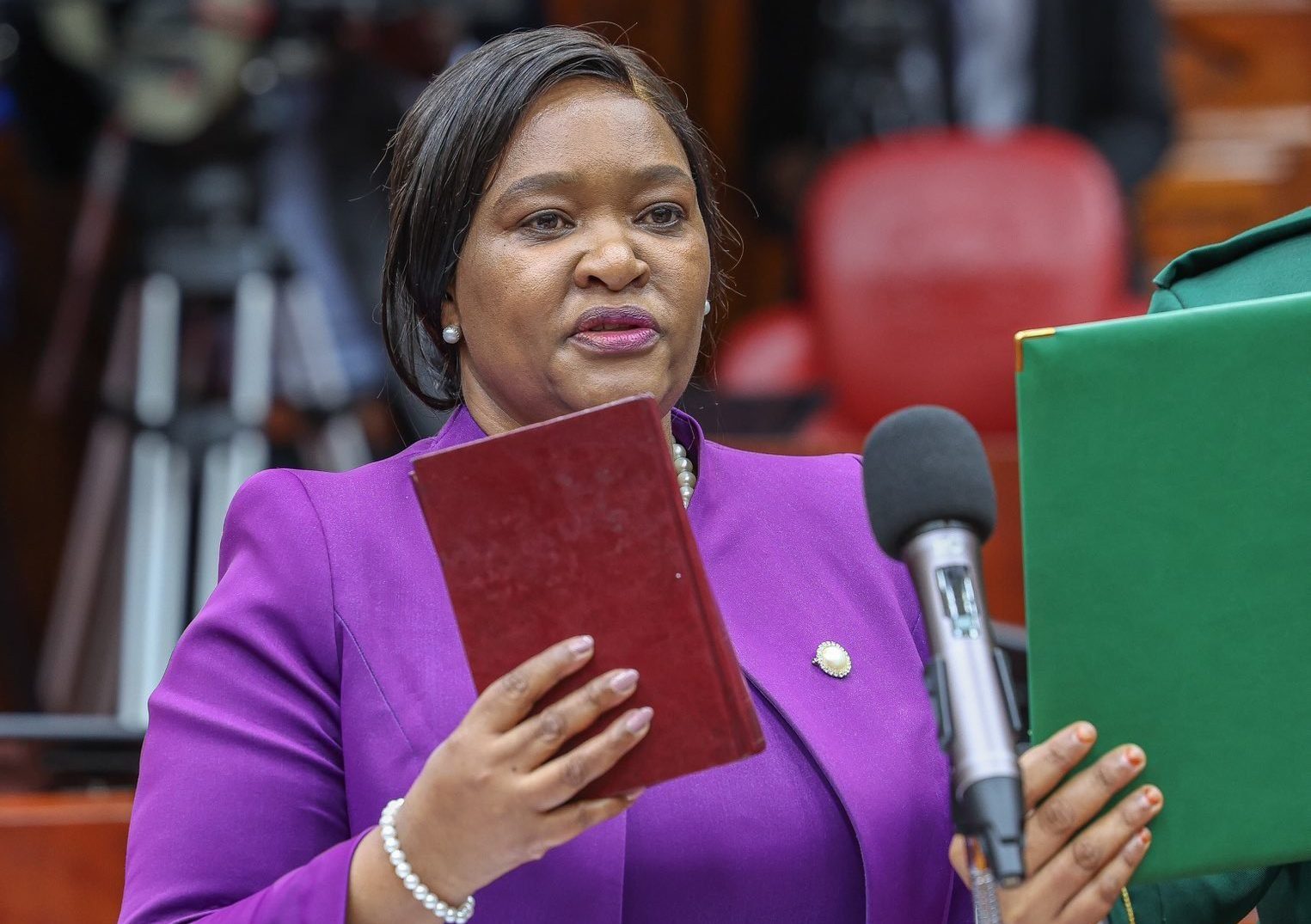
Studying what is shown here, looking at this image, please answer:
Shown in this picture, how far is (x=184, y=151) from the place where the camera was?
368cm

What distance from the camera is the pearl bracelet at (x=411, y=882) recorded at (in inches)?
40.1

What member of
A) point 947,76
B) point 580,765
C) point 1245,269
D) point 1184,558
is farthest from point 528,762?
point 947,76

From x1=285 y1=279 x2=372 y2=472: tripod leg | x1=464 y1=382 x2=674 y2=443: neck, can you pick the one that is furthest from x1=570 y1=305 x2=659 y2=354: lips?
x1=285 y1=279 x2=372 y2=472: tripod leg

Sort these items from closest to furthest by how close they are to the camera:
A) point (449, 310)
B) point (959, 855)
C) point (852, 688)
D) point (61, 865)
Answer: point (959, 855)
point (852, 688)
point (449, 310)
point (61, 865)

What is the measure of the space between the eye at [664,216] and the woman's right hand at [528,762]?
46 centimetres

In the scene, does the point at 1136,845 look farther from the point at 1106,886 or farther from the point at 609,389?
the point at 609,389

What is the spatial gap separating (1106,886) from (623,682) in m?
0.29

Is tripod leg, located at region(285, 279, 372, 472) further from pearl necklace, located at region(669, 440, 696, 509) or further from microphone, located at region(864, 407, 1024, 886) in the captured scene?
microphone, located at region(864, 407, 1024, 886)

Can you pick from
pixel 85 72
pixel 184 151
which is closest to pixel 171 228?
pixel 184 151

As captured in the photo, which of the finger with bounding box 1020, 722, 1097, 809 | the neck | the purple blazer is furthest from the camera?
the neck

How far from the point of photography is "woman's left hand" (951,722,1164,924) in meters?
0.96

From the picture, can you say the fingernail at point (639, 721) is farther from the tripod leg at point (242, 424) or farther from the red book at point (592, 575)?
the tripod leg at point (242, 424)

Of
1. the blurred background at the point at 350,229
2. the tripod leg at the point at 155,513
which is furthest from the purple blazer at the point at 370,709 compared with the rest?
the tripod leg at the point at 155,513

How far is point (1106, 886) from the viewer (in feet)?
3.19
